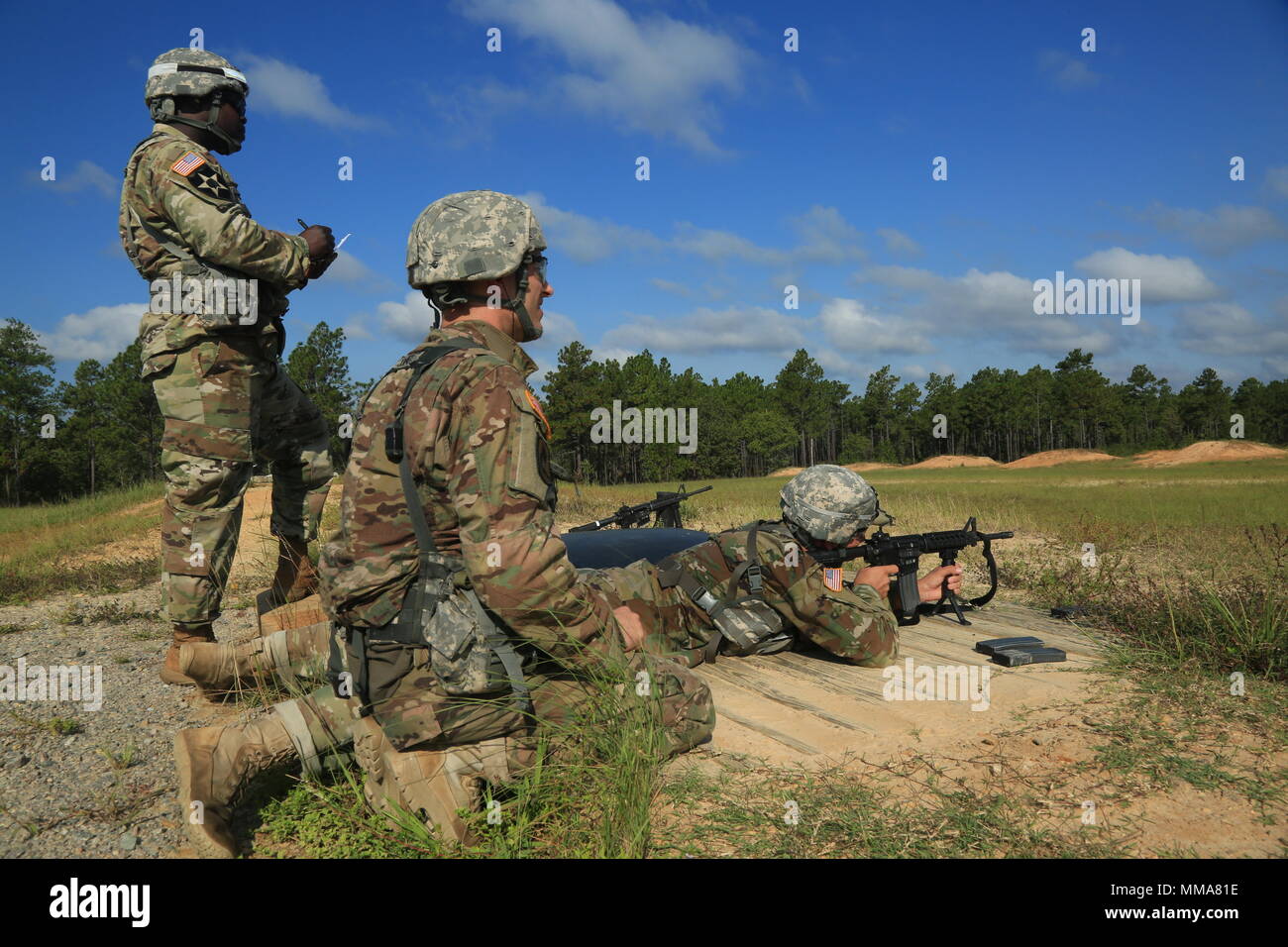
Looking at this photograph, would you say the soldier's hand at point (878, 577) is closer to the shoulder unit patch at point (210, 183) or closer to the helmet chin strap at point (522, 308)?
the helmet chin strap at point (522, 308)

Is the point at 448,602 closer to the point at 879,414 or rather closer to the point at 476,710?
the point at 476,710

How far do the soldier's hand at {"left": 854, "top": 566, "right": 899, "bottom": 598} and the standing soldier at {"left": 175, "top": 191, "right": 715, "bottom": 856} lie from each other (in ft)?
8.77

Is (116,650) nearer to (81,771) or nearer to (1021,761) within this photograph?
(81,771)

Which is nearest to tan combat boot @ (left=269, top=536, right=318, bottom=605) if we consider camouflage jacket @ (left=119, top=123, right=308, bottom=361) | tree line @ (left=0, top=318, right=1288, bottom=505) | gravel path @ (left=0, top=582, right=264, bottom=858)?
gravel path @ (left=0, top=582, right=264, bottom=858)

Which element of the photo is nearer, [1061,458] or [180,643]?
[180,643]

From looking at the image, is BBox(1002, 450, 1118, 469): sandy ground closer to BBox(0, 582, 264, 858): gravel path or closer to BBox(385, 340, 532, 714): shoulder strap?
BBox(0, 582, 264, 858): gravel path

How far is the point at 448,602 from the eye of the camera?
2645 millimetres

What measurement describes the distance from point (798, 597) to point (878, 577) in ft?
3.44

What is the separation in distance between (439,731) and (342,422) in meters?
3.89

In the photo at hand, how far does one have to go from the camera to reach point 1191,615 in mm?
4496

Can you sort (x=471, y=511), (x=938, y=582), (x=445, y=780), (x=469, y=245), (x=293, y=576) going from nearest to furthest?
(x=471, y=511) < (x=445, y=780) < (x=469, y=245) < (x=293, y=576) < (x=938, y=582)

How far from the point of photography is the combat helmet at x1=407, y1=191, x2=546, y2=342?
2900 millimetres

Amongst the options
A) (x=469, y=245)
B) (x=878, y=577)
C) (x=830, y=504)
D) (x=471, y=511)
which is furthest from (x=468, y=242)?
(x=878, y=577)

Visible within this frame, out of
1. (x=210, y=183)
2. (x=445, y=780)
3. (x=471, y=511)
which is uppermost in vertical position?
(x=210, y=183)
